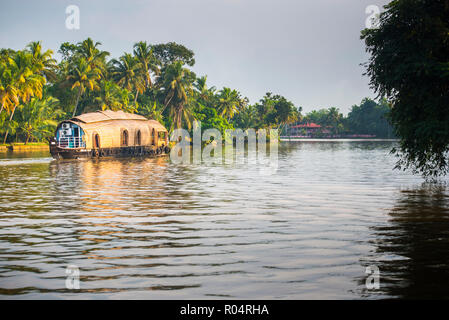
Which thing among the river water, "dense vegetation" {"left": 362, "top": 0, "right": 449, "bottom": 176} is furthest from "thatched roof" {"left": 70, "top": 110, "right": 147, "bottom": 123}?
"dense vegetation" {"left": 362, "top": 0, "right": 449, "bottom": 176}

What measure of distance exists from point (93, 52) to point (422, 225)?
61.8 meters

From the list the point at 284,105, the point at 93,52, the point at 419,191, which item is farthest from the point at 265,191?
the point at 284,105

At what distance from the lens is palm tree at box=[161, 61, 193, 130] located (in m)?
75.8

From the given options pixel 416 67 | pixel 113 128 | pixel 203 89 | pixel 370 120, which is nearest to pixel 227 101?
pixel 203 89

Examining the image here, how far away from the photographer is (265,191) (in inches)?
706

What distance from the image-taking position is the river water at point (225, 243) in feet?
20.9

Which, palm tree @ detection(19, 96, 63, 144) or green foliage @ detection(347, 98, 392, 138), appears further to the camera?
green foliage @ detection(347, 98, 392, 138)

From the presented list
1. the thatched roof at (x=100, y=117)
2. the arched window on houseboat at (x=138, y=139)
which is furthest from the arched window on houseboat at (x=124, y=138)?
the arched window on houseboat at (x=138, y=139)

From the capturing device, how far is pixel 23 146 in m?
60.6

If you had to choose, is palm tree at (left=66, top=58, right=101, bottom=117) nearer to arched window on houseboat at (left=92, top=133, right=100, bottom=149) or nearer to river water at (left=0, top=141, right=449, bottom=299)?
arched window on houseboat at (left=92, top=133, right=100, bottom=149)

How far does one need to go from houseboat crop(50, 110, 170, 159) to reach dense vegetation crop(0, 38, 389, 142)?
51.2 feet

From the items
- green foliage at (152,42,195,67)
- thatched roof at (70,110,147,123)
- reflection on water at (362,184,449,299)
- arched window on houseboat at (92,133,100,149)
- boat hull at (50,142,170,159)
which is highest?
green foliage at (152,42,195,67)

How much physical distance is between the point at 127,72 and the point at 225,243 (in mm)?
66106
